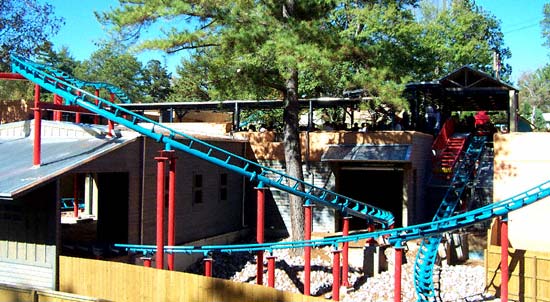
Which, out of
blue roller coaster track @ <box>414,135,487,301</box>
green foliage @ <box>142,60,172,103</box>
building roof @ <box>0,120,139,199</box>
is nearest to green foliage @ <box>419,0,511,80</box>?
blue roller coaster track @ <box>414,135,487,301</box>

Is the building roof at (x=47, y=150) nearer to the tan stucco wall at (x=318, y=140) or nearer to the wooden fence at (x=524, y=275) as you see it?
the tan stucco wall at (x=318, y=140)

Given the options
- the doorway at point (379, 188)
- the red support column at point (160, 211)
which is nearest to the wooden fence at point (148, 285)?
the red support column at point (160, 211)

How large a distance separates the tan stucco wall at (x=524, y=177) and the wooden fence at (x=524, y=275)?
3.38 meters

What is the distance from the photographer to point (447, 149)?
73.5ft

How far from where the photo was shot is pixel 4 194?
1166cm

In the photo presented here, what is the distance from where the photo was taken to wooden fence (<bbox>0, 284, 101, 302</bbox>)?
9.72m

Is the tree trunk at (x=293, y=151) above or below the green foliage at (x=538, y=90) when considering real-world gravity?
below

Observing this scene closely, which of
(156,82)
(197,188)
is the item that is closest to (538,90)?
(156,82)

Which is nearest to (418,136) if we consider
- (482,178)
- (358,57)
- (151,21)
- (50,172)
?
(482,178)

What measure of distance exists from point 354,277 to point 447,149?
26.7 feet

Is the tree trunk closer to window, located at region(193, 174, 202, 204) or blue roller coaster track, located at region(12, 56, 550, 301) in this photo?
blue roller coaster track, located at region(12, 56, 550, 301)

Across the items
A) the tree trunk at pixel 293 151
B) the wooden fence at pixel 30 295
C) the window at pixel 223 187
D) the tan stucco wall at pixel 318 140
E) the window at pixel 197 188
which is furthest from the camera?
the window at pixel 223 187

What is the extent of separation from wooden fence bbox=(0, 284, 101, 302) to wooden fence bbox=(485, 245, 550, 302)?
33.6 feet

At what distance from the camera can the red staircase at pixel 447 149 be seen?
69.8 feet
